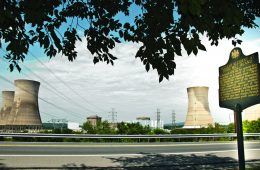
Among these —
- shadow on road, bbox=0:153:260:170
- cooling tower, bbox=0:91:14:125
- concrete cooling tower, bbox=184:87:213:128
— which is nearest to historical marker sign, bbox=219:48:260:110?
shadow on road, bbox=0:153:260:170

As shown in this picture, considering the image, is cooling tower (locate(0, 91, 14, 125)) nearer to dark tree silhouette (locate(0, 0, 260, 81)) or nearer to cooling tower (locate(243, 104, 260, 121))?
cooling tower (locate(243, 104, 260, 121))

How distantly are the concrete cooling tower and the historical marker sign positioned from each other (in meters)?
36.1

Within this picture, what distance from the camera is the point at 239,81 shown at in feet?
22.7

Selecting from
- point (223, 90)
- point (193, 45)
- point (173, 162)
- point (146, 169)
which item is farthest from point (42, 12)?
point (173, 162)

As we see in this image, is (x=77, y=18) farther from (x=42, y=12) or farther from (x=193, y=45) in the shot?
(x=193, y=45)

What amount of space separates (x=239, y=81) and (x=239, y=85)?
0.09 meters

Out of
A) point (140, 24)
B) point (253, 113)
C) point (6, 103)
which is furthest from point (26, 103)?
point (140, 24)

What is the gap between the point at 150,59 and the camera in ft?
17.7

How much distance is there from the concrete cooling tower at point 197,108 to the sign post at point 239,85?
3608cm

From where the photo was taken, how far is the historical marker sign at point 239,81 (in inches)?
254

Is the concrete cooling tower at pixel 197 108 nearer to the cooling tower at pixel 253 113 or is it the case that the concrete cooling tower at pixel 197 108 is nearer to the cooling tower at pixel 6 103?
the cooling tower at pixel 253 113

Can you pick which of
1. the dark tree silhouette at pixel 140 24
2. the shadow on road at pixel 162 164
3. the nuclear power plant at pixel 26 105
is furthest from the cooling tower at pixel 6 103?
the dark tree silhouette at pixel 140 24

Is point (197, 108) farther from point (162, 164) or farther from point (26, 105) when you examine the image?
point (162, 164)

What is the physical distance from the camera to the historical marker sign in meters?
6.46
